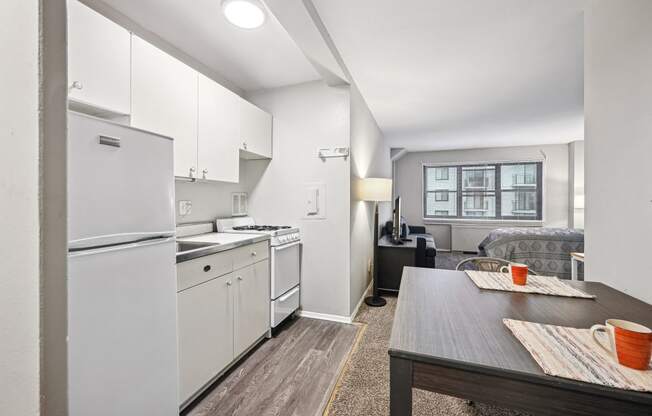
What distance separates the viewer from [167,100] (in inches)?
70.3

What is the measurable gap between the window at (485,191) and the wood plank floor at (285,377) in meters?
5.03

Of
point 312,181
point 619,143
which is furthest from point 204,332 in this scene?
point 619,143

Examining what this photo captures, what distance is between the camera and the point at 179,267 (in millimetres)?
1500

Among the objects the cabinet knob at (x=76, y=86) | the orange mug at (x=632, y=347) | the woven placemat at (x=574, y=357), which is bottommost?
the woven placemat at (x=574, y=357)

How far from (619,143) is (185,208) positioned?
2.83 m

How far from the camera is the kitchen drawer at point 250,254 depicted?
2002 millimetres

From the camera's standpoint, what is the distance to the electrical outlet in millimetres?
2247

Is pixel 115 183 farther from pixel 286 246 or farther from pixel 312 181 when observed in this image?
pixel 312 181

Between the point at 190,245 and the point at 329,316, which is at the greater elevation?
the point at 190,245

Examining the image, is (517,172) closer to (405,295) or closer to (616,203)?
(616,203)

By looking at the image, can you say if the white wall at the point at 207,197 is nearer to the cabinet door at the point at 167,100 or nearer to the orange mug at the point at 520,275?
the cabinet door at the point at 167,100

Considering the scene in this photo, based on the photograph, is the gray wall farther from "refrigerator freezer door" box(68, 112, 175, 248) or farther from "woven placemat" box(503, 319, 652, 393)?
"refrigerator freezer door" box(68, 112, 175, 248)

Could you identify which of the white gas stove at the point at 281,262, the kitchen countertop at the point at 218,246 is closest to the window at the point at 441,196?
the white gas stove at the point at 281,262

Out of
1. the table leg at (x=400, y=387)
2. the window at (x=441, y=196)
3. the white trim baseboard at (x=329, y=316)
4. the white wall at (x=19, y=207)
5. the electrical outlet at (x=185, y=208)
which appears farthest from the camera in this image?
the window at (x=441, y=196)
